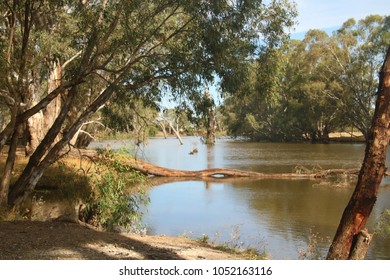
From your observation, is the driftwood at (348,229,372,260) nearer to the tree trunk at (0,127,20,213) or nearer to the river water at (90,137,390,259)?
the river water at (90,137,390,259)

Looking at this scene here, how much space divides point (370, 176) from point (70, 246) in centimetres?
297

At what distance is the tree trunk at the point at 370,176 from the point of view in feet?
12.3

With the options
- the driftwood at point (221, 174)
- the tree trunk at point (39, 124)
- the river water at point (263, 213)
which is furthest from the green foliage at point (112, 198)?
the driftwood at point (221, 174)

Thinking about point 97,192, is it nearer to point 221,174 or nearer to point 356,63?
point 221,174

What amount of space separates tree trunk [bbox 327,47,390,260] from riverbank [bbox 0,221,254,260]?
186 centimetres

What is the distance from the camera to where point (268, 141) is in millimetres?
46250

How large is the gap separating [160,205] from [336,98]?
87.7 feet

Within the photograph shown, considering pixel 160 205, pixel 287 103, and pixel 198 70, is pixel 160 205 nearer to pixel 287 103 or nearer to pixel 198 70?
pixel 198 70

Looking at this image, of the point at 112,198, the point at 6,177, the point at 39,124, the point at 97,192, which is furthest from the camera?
the point at 39,124

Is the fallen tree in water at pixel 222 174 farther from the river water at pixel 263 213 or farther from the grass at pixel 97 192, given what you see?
the grass at pixel 97 192

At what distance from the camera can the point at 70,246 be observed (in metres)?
4.78

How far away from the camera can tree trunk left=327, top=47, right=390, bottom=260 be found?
3.75m

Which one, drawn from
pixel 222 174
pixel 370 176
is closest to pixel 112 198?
pixel 370 176

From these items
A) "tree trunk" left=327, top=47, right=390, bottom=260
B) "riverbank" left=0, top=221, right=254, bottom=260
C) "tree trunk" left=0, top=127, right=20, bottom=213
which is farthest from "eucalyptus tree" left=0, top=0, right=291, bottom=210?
"tree trunk" left=327, top=47, right=390, bottom=260
